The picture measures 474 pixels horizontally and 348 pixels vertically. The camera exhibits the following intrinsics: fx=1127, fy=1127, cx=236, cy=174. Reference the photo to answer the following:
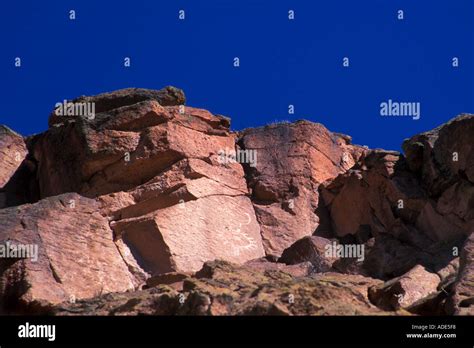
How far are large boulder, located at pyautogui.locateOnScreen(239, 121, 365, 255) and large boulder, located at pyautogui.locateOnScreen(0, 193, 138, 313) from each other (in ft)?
20.4

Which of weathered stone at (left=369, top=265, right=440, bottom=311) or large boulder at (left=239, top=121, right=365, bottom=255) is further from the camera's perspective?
large boulder at (left=239, top=121, right=365, bottom=255)

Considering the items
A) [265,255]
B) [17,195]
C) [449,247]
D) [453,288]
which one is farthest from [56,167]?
[453,288]

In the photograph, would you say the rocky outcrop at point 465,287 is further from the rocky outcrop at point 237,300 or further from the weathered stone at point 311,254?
the weathered stone at point 311,254

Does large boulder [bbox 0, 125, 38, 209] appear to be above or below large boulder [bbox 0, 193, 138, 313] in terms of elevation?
above

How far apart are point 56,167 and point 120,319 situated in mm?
19077

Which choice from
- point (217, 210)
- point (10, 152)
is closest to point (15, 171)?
point (10, 152)

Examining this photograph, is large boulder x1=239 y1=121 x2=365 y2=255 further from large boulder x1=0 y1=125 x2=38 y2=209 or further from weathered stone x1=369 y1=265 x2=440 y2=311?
→ weathered stone x1=369 y1=265 x2=440 y2=311

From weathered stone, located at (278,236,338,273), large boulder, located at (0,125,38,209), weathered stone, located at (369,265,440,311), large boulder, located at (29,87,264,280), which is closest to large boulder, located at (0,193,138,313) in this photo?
large boulder, located at (29,87,264,280)

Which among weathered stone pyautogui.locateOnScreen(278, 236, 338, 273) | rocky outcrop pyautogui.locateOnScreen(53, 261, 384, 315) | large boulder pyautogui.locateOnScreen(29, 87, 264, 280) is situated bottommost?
rocky outcrop pyautogui.locateOnScreen(53, 261, 384, 315)

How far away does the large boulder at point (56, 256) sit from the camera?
26.1 meters

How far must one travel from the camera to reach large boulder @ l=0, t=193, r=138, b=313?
26125mm

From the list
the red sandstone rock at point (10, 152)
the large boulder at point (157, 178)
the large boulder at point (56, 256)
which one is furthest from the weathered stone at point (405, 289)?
the red sandstone rock at point (10, 152)

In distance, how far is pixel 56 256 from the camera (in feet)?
91.5

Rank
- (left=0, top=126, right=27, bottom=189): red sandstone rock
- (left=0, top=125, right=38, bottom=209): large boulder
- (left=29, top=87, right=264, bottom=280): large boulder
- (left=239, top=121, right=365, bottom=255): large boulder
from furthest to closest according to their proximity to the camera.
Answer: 1. (left=0, top=126, right=27, bottom=189): red sandstone rock
2. (left=0, top=125, right=38, bottom=209): large boulder
3. (left=239, top=121, right=365, bottom=255): large boulder
4. (left=29, top=87, right=264, bottom=280): large boulder
